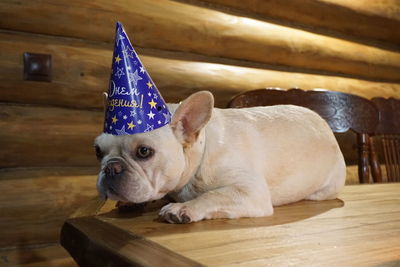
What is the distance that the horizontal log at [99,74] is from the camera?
205 cm

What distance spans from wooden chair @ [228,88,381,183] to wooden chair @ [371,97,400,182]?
223 mm

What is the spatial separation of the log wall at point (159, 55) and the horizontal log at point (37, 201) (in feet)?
0.04

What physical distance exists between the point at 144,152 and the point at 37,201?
1.21 meters

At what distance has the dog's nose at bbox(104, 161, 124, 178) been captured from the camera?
1096 millimetres

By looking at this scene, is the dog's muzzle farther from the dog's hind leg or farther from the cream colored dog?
the dog's hind leg

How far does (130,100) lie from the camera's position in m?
1.12

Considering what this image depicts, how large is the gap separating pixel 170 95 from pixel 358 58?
1856 mm

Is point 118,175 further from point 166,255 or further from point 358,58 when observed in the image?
point 358,58

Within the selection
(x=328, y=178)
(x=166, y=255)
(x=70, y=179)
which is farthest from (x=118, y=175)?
(x=70, y=179)

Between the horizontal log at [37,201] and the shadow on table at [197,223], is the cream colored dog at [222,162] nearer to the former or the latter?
the shadow on table at [197,223]

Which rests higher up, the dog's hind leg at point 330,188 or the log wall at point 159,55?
the log wall at point 159,55

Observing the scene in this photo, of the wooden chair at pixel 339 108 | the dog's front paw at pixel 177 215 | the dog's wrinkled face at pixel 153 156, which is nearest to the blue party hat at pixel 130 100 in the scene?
the dog's wrinkled face at pixel 153 156

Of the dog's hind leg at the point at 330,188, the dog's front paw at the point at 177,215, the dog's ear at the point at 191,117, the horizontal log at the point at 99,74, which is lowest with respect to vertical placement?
the dog's hind leg at the point at 330,188

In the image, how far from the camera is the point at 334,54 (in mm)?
3309
